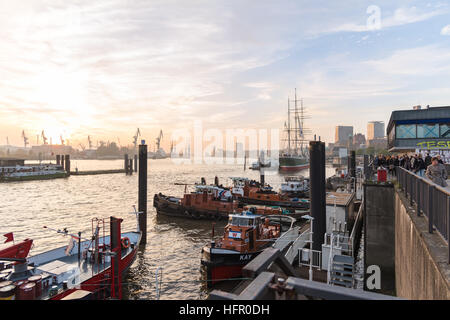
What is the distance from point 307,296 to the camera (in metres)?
4.07

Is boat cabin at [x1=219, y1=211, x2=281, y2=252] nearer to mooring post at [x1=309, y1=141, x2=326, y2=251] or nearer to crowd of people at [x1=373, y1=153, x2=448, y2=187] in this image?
mooring post at [x1=309, y1=141, x2=326, y2=251]

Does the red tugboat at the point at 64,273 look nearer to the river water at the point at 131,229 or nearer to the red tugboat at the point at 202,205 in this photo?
the river water at the point at 131,229

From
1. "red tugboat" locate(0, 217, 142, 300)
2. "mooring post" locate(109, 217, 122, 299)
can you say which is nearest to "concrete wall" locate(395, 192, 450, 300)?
"red tugboat" locate(0, 217, 142, 300)

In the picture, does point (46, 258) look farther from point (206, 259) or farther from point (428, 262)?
point (428, 262)

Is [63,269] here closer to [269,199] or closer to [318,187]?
[318,187]

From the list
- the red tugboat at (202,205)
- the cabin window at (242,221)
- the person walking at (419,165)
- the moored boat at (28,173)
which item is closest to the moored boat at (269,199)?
the red tugboat at (202,205)

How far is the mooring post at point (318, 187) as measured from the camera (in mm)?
→ 12258

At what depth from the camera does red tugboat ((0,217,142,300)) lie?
11062 millimetres

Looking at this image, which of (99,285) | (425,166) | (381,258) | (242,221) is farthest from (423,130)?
(99,285)

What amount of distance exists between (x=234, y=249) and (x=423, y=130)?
22590mm

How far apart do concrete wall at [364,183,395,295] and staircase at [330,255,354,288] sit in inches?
96.9

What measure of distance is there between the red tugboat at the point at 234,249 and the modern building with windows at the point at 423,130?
17.4 metres
